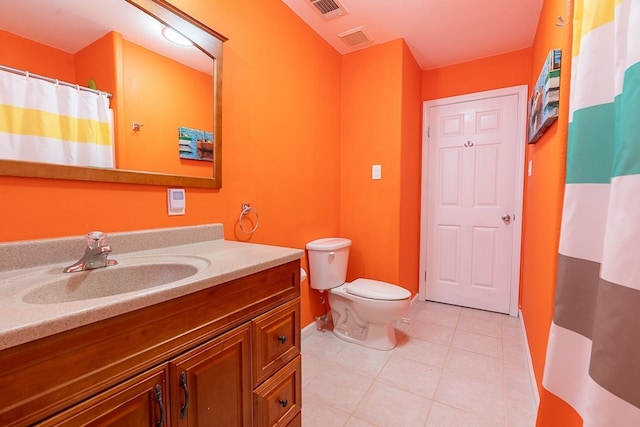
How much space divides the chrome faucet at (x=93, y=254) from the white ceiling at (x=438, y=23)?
5.90 feet

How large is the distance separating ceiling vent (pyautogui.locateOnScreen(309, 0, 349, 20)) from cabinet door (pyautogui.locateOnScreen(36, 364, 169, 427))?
209cm

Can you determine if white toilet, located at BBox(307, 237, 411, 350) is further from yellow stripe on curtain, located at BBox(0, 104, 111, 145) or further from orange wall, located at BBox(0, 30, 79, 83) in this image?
orange wall, located at BBox(0, 30, 79, 83)

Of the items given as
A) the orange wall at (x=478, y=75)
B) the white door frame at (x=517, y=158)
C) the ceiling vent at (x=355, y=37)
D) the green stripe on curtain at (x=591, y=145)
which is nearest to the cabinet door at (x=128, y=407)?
the green stripe on curtain at (x=591, y=145)

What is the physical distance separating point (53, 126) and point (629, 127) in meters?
1.53

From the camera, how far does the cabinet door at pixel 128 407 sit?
20.8 inches

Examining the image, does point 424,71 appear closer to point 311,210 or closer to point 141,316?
point 311,210

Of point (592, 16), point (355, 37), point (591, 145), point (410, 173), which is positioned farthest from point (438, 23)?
point (591, 145)

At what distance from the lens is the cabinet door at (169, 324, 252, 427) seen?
2.30ft

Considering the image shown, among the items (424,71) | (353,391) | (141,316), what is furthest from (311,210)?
(424,71)

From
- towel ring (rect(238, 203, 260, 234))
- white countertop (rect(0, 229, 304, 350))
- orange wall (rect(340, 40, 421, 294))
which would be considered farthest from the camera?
orange wall (rect(340, 40, 421, 294))

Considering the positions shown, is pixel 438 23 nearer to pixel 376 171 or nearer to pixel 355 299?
pixel 376 171

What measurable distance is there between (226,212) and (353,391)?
120cm

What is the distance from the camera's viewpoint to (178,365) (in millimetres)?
696

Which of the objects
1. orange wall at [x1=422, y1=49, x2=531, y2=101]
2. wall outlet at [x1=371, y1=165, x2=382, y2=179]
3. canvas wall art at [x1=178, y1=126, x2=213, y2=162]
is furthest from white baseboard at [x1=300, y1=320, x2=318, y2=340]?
orange wall at [x1=422, y1=49, x2=531, y2=101]
